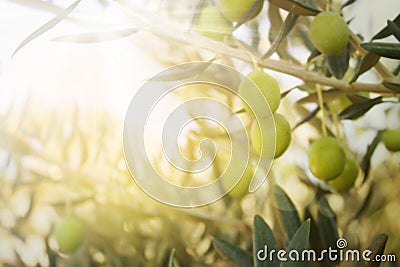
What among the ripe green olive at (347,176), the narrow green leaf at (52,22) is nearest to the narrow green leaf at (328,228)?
the ripe green olive at (347,176)

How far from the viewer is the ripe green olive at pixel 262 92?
0.56 metres

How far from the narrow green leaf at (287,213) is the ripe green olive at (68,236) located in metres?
0.33

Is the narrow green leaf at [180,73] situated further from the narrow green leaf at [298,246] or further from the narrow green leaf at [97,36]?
the narrow green leaf at [298,246]

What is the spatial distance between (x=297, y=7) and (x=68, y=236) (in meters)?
0.51

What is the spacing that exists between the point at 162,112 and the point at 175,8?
0.20m

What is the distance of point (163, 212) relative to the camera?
41.2 inches

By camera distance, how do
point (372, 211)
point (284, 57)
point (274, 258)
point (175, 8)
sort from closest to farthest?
point (274, 258)
point (175, 8)
point (284, 57)
point (372, 211)

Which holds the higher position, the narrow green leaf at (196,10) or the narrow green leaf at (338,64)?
the narrow green leaf at (196,10)

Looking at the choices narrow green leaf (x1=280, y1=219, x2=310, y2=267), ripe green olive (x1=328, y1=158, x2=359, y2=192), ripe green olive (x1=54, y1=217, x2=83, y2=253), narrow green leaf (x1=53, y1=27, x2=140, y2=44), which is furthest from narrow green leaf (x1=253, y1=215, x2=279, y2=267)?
ripe green olive (x1=54, y1=217, x2=83, y2=253)

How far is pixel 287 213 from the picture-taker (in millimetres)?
739

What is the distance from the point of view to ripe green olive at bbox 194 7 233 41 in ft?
2.05

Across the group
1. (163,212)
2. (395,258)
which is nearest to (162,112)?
(163,212)

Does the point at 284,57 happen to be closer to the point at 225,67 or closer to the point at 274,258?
the point at 225,67

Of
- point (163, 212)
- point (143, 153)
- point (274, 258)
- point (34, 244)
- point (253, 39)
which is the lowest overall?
point (34, 244)
